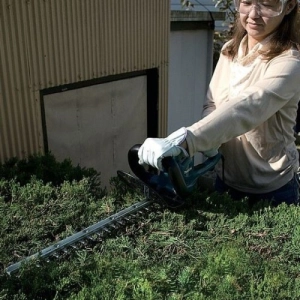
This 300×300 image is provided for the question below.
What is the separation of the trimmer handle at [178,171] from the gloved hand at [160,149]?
2.1 inches

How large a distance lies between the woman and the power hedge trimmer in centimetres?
10

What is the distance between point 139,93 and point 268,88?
9.45 ft

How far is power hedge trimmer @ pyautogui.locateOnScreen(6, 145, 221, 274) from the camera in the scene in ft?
7.02

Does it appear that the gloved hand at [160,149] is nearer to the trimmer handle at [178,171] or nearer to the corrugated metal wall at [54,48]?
the trimmer handle at [178,171]

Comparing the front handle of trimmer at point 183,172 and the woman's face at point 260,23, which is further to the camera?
the woman's face at point 260,23

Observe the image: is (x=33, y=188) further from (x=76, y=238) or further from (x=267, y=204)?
(x=267, y=204)

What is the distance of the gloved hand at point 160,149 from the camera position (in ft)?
6.78

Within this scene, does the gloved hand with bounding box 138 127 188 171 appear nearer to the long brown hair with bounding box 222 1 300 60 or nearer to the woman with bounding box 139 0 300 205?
the woman with bounding box 139 0 300 205

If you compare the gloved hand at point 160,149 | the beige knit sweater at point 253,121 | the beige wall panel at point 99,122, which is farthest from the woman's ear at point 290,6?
the beige wall panel at point 99,122

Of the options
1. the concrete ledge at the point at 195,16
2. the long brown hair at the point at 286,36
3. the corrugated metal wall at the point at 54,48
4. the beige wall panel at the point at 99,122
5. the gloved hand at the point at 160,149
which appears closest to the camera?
the gloved hand at the point at 160,149

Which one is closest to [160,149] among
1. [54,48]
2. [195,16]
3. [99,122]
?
[54,48]

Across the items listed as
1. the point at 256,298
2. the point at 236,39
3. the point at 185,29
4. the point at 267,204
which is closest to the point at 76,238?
the point at 256,298

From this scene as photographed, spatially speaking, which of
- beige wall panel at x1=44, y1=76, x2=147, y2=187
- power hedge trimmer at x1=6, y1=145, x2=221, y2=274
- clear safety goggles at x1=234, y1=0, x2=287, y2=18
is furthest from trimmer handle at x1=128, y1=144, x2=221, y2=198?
beige wall panel at x1=44, y1=76, x2=147, y2=187

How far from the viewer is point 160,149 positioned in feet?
6.79
